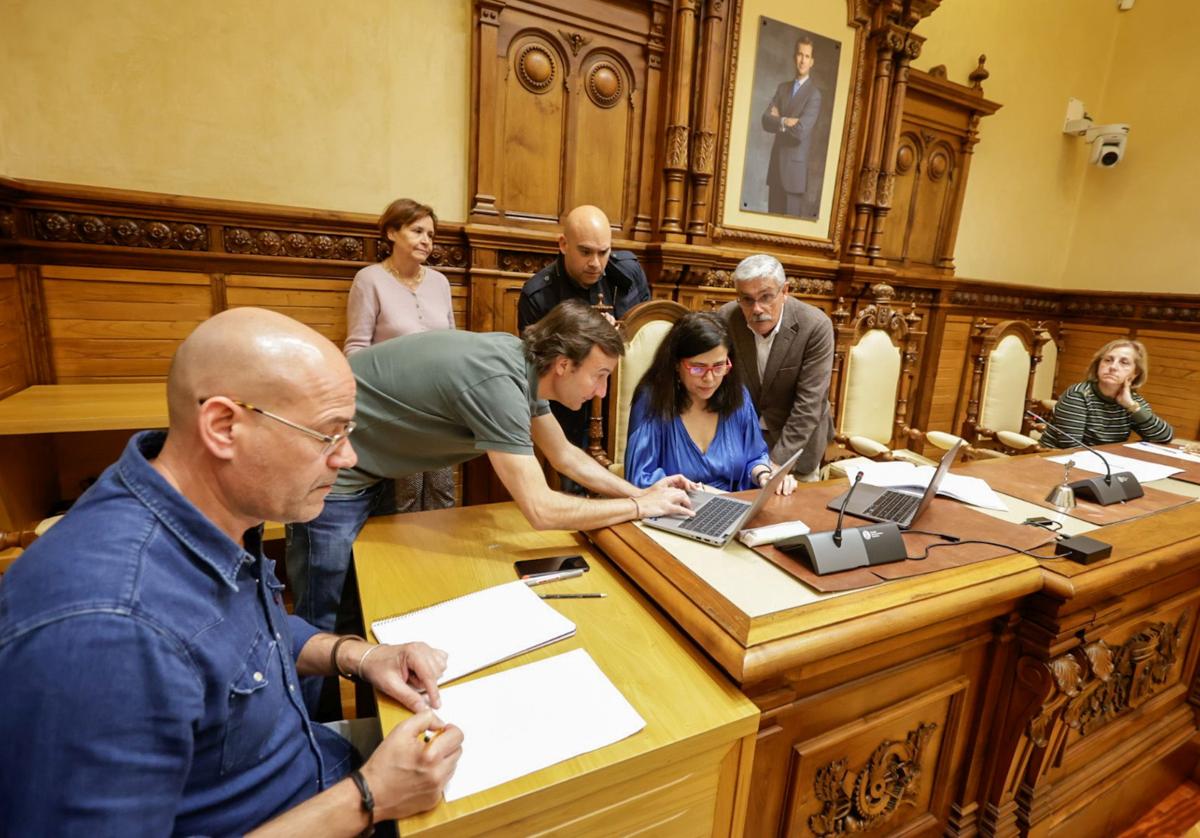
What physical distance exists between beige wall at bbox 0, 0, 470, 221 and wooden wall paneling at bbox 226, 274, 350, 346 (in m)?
0.36

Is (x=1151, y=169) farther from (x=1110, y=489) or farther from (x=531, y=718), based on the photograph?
(x=531, y=718)

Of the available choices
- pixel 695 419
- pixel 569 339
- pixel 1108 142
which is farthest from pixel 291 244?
pixel 1108 142

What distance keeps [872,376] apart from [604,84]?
205 cm

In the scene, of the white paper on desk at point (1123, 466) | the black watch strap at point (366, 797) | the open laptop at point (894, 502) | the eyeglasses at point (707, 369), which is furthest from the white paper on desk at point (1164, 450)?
the black watch strap at point (366, 797)

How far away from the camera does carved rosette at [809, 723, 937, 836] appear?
1.13 m

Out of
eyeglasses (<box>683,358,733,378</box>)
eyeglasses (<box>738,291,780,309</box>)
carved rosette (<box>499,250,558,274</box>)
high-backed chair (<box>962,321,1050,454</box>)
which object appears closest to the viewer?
eyeglasses (<box>683,358,733,378</box>)

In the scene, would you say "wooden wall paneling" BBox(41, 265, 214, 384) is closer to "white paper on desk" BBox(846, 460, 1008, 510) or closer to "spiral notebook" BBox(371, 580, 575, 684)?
"spiral notebook" BBox(371, 580, 575, 684)

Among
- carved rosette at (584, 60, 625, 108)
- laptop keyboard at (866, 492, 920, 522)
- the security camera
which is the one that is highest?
the security camera

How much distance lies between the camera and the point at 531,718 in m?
0.86

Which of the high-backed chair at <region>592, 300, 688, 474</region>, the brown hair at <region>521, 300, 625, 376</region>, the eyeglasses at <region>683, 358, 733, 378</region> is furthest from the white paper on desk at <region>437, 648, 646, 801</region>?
the high-backed chair at <region>592, 300, 688, 474</region>

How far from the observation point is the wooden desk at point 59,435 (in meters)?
1.94

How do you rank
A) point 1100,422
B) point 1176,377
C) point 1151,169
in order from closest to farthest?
point 1100,422, point 1176,377, point 1151,169

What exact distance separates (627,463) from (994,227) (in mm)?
4816

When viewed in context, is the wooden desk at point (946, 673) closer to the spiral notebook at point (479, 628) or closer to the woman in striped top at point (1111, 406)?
the spiral notebook at point (479, 628)
